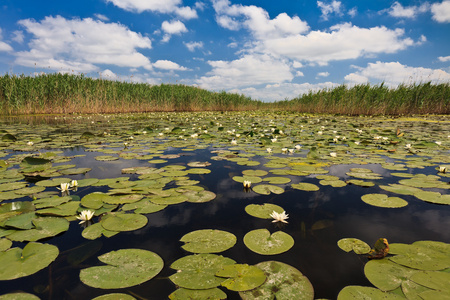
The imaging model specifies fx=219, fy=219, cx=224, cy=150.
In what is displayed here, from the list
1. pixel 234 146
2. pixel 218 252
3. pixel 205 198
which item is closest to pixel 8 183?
pixel 205 198

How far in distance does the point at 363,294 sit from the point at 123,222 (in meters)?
1.65

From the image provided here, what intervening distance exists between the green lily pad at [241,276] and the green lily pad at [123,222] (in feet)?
2.78

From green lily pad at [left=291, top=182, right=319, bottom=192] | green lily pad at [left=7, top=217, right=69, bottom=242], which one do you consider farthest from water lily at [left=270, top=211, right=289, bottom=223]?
green lily pad at [left=7, top=217, right=69, bottom=242]

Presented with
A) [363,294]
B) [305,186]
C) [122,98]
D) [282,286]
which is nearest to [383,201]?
[305,186]

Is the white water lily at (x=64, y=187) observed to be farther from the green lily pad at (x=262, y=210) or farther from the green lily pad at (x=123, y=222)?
the green lily pad at (x=262, y=210)

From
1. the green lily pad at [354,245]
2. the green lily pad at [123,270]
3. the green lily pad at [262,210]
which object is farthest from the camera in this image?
the green lily pad at [262,210]

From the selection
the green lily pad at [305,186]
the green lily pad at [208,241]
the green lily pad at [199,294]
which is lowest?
the green lily pad at [199,294]

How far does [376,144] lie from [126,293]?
18.9ft

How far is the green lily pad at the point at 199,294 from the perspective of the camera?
107 centimetres

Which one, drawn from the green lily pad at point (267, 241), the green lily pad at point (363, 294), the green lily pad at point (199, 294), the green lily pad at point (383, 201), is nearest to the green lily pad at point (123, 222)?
the green lily pad at point (199, 294)

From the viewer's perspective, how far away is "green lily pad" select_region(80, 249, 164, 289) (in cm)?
117

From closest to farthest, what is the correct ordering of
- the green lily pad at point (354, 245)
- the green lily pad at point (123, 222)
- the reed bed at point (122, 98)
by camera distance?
1. the green lily pad at point (354, 245)
2. the green lily pad at point (123, 222)
3. the reed bed at point (122, 98)

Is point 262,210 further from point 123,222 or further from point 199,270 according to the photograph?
point 123,222

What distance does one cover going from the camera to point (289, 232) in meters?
1.66
